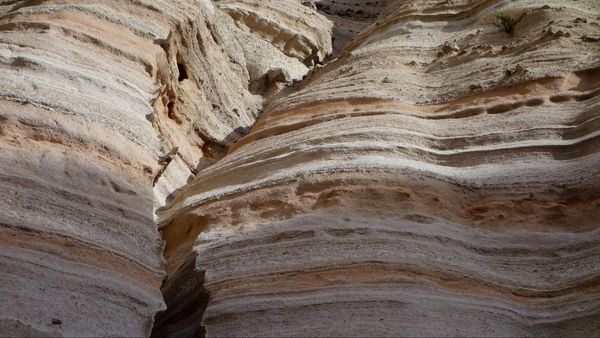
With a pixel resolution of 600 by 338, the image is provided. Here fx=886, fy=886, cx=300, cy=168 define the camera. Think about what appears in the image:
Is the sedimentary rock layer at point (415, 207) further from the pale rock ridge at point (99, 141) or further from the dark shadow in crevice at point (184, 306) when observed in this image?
the pale rock ridge at point (99, 141)

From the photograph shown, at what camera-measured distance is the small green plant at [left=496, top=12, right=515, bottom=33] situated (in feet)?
32.4

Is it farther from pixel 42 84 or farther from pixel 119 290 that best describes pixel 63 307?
pixel 42 84

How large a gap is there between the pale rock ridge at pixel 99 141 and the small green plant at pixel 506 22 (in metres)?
3.03

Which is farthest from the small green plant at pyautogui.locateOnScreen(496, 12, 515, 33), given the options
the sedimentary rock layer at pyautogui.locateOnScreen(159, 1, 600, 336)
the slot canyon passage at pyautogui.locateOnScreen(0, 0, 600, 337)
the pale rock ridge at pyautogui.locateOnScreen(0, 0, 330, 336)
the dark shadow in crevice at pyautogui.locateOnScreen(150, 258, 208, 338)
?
the dark shadow in crevice at pyautogui.locateOnScreen(150, 258, 208, 338)

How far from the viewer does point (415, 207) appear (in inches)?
251

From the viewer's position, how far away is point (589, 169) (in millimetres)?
6727

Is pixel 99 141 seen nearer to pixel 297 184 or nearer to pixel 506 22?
pixel 297 184

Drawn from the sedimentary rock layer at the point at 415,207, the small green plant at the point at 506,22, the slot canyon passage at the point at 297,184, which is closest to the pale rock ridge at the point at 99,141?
the slot canyon passage at the point at 297,184

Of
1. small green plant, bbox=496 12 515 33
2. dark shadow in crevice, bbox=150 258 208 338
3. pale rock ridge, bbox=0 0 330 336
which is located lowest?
dark shadow in crevice, bbox=150 258 208 338

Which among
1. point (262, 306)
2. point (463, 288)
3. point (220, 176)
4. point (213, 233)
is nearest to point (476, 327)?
point (463, 288)

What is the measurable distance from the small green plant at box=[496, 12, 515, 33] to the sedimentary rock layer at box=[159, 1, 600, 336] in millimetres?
578

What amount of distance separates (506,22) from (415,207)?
4.35 m

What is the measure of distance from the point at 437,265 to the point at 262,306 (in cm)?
119

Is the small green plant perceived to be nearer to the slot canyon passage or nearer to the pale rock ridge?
the slot canyon passage
